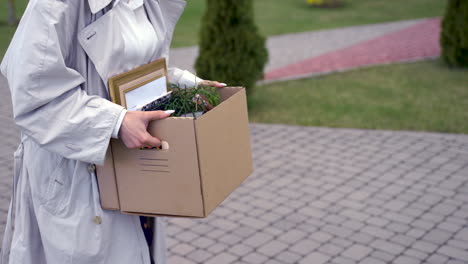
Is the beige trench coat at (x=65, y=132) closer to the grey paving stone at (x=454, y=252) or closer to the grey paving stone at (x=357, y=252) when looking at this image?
the grey paving stone at (x=357, y=252)

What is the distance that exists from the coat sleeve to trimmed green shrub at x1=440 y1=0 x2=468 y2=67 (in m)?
9.06

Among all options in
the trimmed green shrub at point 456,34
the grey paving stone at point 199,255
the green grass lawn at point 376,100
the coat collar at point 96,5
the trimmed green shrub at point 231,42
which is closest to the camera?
the coat collar at point 96,5

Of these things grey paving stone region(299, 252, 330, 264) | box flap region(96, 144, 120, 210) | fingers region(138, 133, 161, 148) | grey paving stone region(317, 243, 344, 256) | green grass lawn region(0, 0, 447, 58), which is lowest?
green grass lawn region(0, 0, 447, 58)

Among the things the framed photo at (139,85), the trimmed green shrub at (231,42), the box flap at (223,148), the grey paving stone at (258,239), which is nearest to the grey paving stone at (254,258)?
Result: the grey paving stone at (258,239)

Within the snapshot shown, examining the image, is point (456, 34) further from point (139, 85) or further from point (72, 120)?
point (72, 120)

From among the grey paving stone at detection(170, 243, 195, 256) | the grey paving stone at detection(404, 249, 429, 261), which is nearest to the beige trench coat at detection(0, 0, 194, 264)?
the grey paving stone at detection(170, 243, 195, 256)

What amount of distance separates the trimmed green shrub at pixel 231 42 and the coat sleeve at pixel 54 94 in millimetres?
5932

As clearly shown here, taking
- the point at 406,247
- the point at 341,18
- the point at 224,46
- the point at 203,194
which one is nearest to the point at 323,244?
the point at 406,247

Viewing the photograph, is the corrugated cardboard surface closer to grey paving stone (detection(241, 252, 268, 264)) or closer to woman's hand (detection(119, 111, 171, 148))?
woman's hand (detection(119, 111, 171, 148))

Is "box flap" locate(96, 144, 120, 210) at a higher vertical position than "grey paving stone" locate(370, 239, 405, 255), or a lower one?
higher

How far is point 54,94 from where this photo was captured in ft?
7.06

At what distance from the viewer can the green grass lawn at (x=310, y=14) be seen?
15336mm

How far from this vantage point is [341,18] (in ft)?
54.6

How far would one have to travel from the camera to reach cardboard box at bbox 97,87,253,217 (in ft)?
7.27
